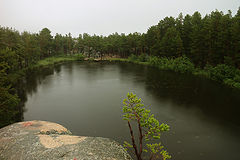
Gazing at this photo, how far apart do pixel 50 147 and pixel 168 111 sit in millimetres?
Result: 16541

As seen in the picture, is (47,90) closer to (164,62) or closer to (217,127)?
(217,127)

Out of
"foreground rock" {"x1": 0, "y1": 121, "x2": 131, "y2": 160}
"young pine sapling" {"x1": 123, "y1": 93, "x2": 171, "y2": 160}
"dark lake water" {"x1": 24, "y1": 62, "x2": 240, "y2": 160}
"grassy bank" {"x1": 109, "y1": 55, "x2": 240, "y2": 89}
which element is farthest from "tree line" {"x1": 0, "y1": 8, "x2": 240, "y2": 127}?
"young pine sapling" {"x1": 123, "y1": 93, "x2": 171, "y2": 160}

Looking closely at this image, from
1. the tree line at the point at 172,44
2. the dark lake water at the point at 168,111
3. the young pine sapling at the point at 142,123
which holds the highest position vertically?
the tree line at the point at 172,44

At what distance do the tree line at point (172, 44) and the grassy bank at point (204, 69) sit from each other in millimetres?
2002

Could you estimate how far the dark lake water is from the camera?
50.5 feet

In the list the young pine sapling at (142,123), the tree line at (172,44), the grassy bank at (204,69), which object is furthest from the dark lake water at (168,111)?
the tree line at (172,44)

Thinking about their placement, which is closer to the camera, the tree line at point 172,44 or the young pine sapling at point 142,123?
the young pine sapling at point 142,123

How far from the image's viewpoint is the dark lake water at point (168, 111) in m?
15.4

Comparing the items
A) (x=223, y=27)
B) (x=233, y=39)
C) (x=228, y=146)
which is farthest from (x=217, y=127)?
(x=223, y=27)

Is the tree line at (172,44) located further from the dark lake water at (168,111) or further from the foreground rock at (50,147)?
the dark lake water at (168,111)

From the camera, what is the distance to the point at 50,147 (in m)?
12.3

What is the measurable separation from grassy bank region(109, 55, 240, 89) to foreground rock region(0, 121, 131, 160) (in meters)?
32.8

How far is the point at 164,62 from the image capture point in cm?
6075

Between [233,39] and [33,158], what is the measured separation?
44.5 m
